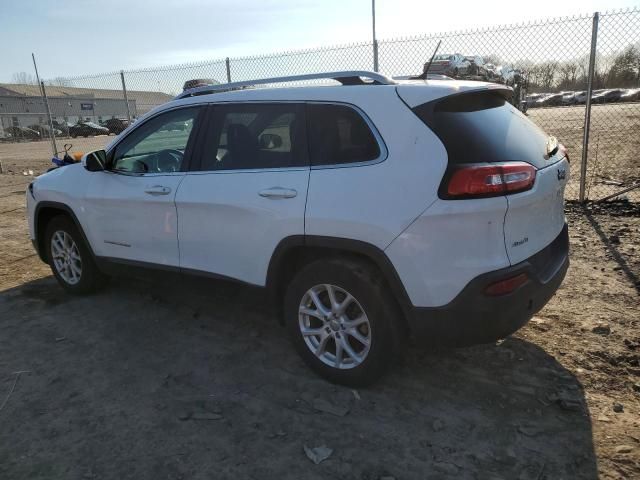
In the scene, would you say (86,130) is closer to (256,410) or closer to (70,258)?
(70,258)

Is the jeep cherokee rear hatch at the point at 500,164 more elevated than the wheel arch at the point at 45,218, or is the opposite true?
the jeep cherokee rear hatch at the point at 500,164

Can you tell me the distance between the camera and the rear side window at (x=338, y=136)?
290cm

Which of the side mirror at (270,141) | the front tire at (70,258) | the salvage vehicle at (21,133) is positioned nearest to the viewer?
the side mirror at (270,141)

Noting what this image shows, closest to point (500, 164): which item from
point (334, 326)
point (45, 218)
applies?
point (334, 326)

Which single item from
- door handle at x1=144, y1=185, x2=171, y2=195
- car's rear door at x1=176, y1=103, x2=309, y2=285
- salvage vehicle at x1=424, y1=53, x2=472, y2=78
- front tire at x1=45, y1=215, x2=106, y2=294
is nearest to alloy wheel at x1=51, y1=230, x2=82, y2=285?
front tire at x1=45, y1=215, x2=106, y2=294

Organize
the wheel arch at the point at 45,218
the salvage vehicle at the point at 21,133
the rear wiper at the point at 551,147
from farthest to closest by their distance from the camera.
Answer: the salvage vehicle at the point at 21,133 < the wheel arch at the point at 45,218 < the rear wiper at the point at 551,147

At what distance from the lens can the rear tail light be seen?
104 inches

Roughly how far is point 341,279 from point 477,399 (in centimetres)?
105

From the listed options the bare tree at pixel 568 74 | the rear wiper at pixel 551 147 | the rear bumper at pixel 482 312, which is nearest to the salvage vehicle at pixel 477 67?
the bare tree at pixel 568 74

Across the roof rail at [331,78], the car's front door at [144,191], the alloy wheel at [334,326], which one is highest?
the roof rail at [331,78]

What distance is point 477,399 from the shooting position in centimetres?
302

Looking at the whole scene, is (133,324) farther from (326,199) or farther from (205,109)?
(326,199)

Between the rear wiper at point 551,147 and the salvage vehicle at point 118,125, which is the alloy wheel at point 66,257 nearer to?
the rear wiper at point 551,147

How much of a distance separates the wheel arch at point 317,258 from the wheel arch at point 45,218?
6.94ft
